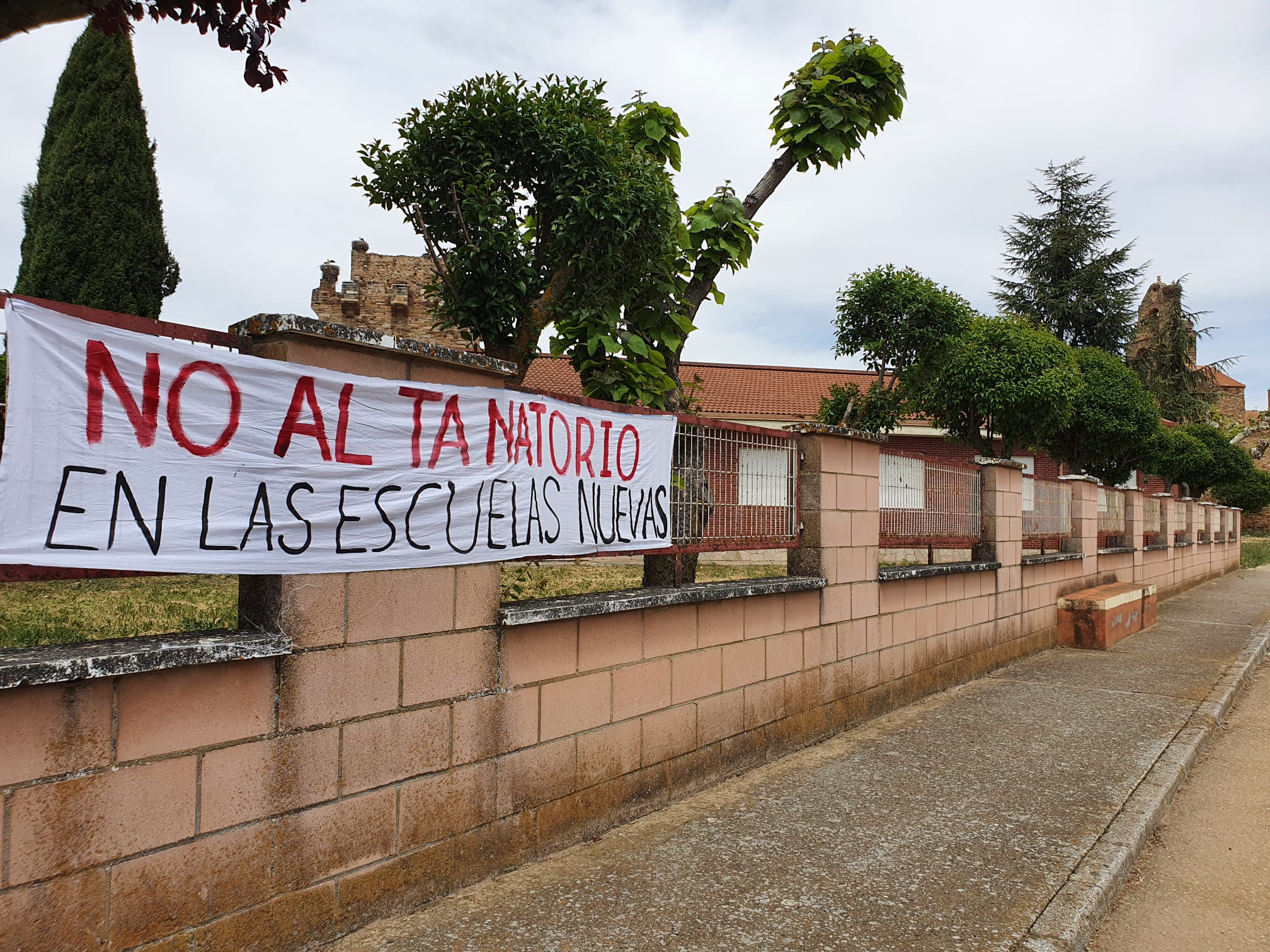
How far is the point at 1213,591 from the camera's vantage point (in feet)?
62.0

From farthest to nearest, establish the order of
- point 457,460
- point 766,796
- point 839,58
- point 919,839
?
1. point 839,58
2. point 766,796
3. point 919,839
4. point 457,460

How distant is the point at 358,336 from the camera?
126 inches

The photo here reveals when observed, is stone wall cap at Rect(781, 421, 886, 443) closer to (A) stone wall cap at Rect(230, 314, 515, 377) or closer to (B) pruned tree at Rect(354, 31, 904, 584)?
(B) pruned tree at Rect(354, 31, 904, 584)

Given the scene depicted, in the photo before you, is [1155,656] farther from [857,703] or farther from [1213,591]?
[1213,591]

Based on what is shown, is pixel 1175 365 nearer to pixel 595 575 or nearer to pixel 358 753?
pixel 595 575

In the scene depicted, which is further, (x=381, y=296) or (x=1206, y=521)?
(x=1206, y=521)

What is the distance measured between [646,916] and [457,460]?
1.88m

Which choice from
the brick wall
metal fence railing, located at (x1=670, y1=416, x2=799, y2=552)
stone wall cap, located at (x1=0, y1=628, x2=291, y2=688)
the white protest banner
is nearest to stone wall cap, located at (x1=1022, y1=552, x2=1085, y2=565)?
metal fence railing, located at (x1=670, y1=416, x2=799, y2=552)

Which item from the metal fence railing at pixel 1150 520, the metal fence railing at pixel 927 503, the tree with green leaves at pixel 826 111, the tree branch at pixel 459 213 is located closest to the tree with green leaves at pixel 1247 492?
the metal fence railing at pixel 1150 520

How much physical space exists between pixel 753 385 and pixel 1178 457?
13853mm

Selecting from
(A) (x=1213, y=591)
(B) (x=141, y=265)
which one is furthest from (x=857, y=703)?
(A) (x=1213, y=591)

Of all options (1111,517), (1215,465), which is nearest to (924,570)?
(1111,517)

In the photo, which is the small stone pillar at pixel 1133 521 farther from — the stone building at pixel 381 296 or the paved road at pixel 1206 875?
the stone building at pixel 381 296

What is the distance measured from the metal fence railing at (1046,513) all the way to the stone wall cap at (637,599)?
583 cm
